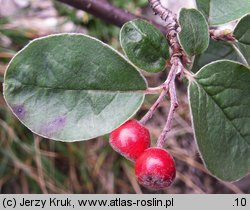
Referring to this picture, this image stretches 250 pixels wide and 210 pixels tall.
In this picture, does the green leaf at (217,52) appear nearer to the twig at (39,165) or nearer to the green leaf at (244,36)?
the green leaf at (244,36)

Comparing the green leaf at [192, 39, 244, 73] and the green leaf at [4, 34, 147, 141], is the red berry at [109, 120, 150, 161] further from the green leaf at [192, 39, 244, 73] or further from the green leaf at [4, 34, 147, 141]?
Answer: the green leaf at [192, 39, 244, 73]

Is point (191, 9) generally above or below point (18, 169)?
above

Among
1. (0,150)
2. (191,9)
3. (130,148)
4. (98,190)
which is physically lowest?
(98,190)

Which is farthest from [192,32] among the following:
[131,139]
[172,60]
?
[131,139]

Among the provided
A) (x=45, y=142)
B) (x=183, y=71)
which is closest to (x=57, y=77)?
(x=183, y=71)

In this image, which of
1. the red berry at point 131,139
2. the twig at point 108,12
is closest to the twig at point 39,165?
the twig at point 108,12

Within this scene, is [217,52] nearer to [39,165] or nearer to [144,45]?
[144,45]
